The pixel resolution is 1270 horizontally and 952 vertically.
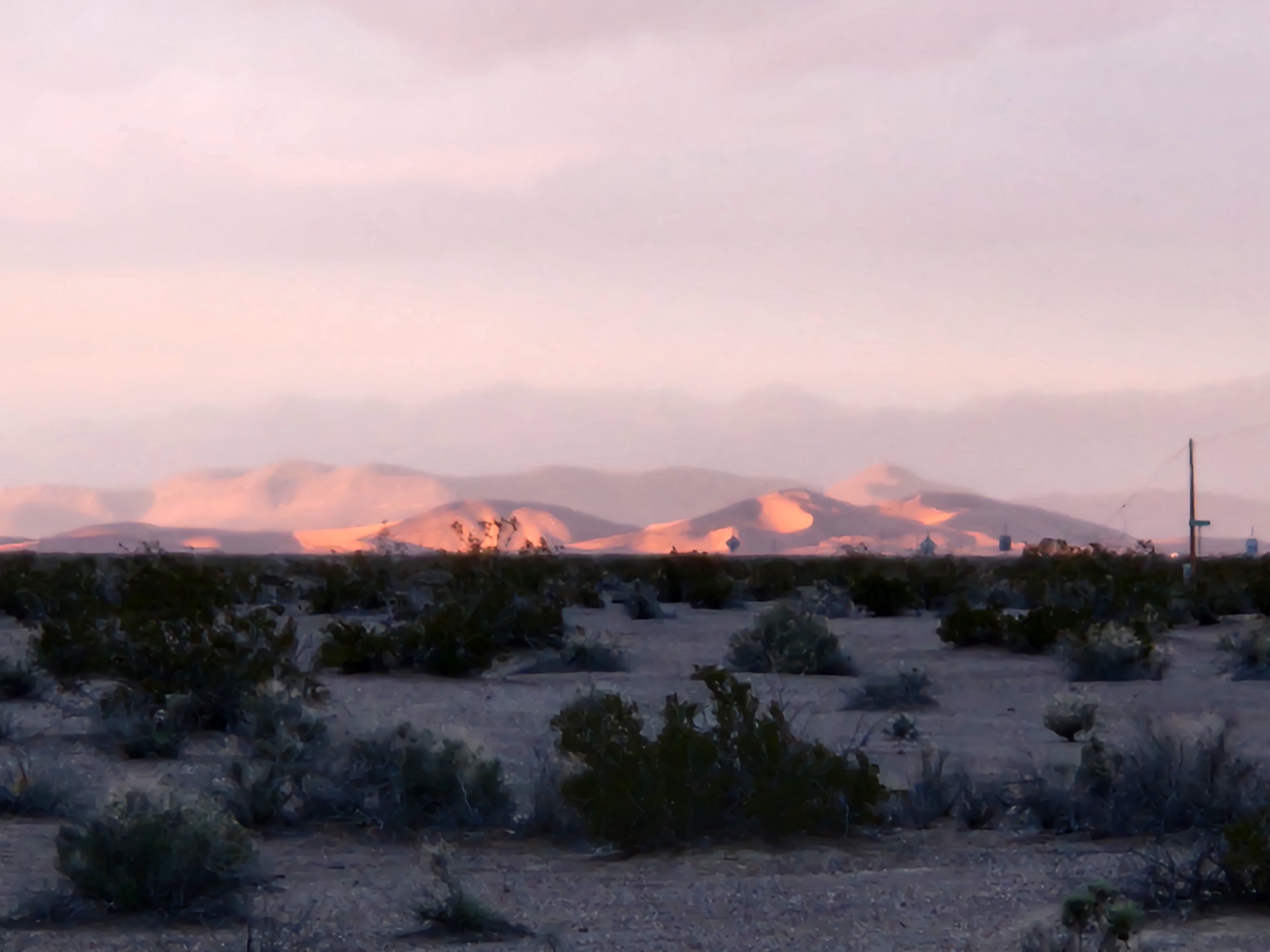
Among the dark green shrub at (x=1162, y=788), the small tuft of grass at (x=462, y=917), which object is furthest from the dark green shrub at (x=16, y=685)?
the dark green shrub at (x=1162, y=788)

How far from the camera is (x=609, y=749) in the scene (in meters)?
9.89

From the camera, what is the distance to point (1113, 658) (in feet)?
66.8

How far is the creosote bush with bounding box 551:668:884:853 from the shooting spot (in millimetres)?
9445

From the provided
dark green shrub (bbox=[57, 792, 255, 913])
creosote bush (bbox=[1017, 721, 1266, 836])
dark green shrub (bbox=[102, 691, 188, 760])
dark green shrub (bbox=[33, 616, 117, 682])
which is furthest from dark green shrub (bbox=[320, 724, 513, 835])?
dark green shrub (bbox=[33, 616, 117, 682])

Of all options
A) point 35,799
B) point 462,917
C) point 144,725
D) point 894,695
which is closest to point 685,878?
point 462,917

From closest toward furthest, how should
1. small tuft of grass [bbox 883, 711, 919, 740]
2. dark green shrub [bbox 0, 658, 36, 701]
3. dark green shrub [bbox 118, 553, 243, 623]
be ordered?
small tuft of grass [bbox 883, 711, 919, 740], dark green shrub [bbox 0, 658, 36, 701], dark green shrub [bbox 118, 553, 243, 623]

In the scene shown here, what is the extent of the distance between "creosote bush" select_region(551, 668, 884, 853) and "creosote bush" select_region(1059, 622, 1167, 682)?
35.7 feet

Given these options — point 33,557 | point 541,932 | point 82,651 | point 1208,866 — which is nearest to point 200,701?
point 82,651

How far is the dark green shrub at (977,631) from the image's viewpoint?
25.1 m

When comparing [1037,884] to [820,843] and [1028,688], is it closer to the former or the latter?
[820,843]

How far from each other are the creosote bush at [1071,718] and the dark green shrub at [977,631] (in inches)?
423

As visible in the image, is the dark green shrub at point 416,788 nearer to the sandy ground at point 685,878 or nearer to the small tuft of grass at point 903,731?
the sandy ground at point 685,878

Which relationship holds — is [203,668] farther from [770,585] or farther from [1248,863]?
[770,585]

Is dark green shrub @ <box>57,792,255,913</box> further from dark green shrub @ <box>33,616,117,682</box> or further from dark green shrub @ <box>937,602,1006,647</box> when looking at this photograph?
dark green shrub @ <box>937,602,1006,647</box>
